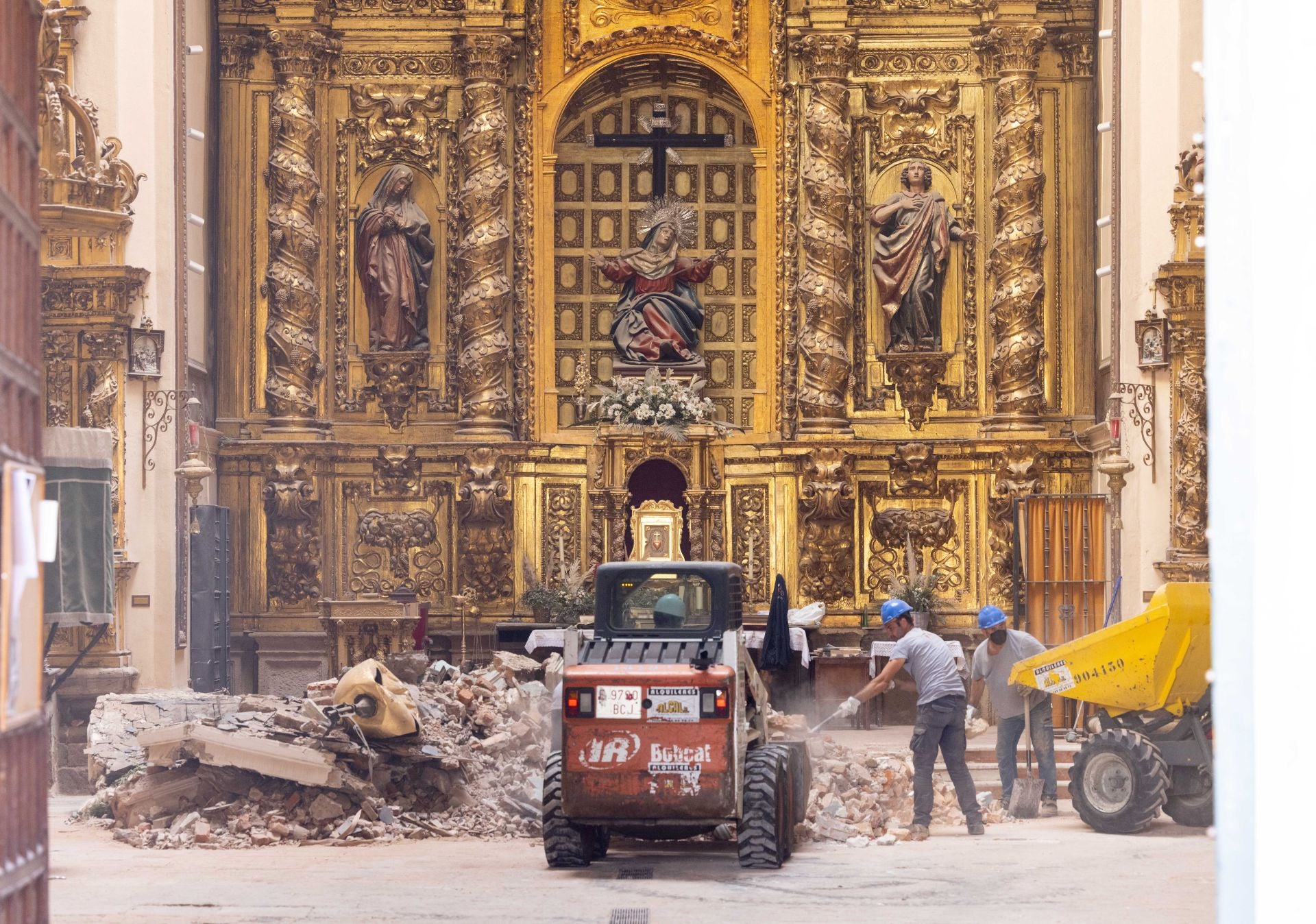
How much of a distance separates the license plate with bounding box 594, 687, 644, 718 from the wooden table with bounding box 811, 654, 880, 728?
8963 millimetres

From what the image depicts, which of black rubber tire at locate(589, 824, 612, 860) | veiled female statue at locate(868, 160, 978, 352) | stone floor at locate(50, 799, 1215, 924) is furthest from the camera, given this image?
veiled female statue at locate(868, 160, 978, 352)

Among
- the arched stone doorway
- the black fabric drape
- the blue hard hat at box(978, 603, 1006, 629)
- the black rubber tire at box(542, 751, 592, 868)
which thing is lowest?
the black rubber tire at box(542, 751, 592, 868)

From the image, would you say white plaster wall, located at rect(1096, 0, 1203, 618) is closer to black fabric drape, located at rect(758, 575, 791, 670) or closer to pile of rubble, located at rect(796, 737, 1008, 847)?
black fabric drape, located at rect(758, 575, 791, 670)

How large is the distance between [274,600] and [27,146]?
16.3 m

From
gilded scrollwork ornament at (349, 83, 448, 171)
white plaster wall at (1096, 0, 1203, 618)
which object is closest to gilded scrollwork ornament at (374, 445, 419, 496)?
gilded scrollwork ornament at (349, 83, 448, 171)

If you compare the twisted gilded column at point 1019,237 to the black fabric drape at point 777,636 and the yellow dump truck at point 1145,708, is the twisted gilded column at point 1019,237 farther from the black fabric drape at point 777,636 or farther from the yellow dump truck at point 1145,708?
the yellow dump truck at point 1145,708

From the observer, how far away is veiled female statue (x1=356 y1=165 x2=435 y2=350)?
21.8m

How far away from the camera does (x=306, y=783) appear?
12.7 m

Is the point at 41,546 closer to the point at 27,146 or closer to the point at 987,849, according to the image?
the point at 27,146

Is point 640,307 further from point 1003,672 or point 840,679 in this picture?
point 1003,672

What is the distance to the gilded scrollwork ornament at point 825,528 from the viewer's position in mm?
21078

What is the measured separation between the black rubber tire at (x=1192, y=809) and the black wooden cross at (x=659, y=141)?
1159cm

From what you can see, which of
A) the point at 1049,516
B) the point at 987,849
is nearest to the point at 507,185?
the point at 1049,516

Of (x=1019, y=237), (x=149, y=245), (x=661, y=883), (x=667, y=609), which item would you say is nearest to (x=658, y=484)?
(x=1019, y=237)
